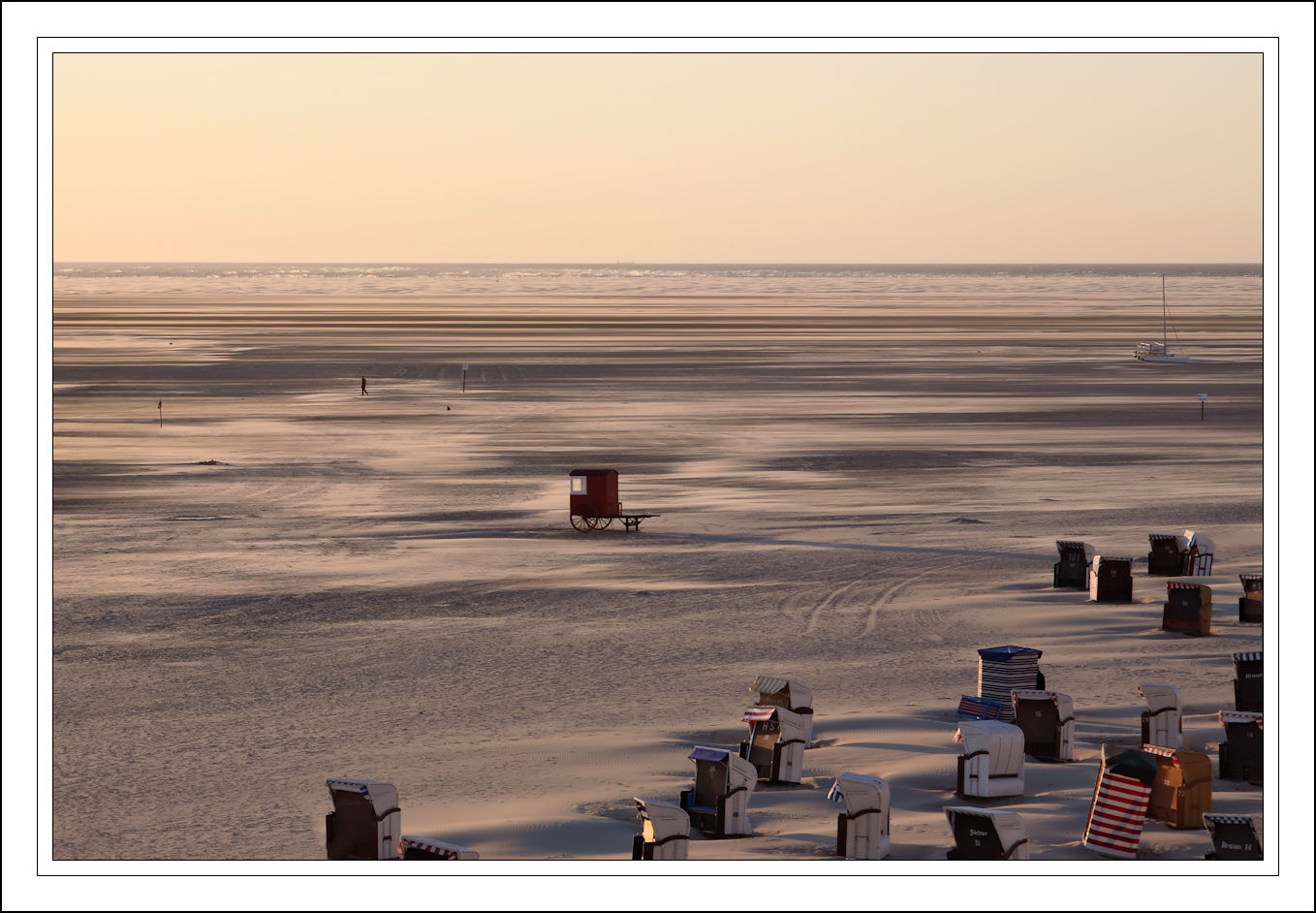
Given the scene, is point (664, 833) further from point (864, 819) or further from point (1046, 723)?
point (1046, 723)

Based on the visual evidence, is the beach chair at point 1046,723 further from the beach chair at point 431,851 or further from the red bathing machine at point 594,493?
the red bathing machine at point 594,493

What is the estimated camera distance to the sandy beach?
17125 millimetres

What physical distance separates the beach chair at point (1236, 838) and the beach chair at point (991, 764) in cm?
298

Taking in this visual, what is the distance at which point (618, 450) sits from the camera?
5106 cm

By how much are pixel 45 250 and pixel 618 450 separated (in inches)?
1520

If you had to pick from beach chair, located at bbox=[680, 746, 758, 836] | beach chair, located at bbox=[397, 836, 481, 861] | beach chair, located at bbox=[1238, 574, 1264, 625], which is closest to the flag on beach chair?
beach chair, located at bbox=[680, 746, 758, 836]

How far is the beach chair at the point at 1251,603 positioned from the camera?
85.1ft

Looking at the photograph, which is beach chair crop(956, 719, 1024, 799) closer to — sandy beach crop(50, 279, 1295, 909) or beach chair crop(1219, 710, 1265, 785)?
sandy beach crop(50, 279, 1295, 909)

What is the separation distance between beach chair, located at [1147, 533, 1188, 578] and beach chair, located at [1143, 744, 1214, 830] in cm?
1401

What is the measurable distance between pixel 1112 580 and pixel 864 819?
44.8 ft

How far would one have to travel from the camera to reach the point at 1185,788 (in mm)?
16297

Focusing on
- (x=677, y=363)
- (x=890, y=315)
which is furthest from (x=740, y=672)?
(x=890, y=315)

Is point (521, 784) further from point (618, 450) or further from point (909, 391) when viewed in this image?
point (909, 391)

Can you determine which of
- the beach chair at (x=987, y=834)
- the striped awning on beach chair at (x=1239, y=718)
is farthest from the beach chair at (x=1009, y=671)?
the beach chair at (x=987, y=834)
